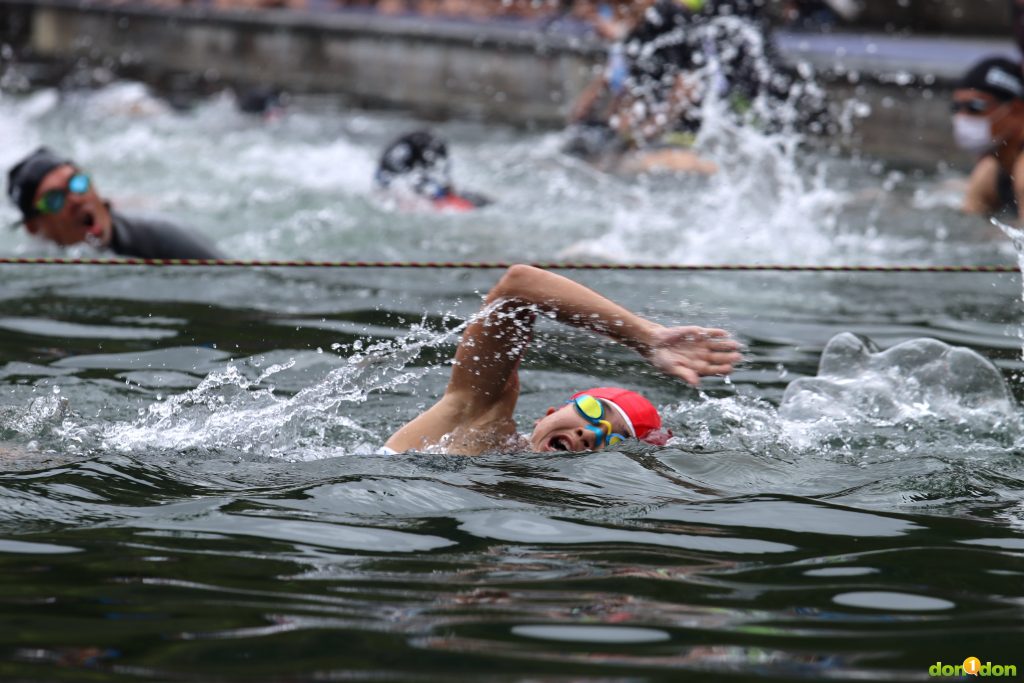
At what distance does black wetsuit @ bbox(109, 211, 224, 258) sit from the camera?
26.5 feet

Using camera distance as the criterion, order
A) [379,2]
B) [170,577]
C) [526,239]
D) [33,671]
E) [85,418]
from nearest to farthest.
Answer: [33,671] → [170,577] → [85,418] → [526,239] → [379,2]

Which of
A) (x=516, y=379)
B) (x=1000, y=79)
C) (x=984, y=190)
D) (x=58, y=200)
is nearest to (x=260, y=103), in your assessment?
(x=58, y=200)

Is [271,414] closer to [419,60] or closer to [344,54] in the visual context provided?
[419,60]

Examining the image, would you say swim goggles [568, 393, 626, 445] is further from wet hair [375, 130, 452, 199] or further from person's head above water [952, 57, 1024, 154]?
wet hair [375, 130, 452, 199]

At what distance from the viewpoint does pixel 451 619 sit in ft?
11.5

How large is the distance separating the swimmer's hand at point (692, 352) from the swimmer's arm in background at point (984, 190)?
18.6 ft

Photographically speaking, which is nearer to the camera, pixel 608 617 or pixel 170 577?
pixel 608 617

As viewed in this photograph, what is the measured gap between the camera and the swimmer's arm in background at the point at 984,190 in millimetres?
9617

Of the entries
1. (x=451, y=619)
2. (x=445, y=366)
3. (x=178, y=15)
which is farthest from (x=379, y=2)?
(x=451, y=619)

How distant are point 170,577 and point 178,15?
17.5m

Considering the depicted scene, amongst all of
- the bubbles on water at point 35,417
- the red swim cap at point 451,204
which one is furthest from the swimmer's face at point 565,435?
the red swim cap at point 451,204

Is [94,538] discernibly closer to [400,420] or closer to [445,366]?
[400,420]

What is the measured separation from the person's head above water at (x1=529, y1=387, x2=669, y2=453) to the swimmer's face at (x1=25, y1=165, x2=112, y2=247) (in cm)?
383

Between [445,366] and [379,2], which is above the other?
[379,2]
